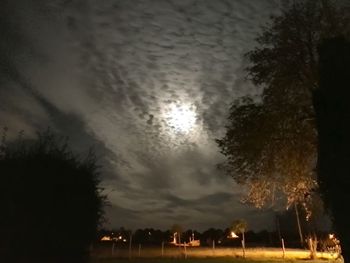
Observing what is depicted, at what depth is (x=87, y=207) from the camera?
1900 centimetres

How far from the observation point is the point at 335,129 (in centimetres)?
2094

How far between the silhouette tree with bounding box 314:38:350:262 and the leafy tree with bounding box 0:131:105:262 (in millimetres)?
10816

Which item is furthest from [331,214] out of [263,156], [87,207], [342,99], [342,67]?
[87,207]

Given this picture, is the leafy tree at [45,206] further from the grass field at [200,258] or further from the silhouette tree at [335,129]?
the grass field at [200,258]

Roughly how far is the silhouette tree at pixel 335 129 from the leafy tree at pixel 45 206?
35.5 feet

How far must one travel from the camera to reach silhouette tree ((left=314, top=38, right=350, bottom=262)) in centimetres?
2011

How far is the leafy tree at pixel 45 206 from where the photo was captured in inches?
579

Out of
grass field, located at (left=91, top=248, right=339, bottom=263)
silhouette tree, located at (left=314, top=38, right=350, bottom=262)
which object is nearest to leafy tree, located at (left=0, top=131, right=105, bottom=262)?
silhouette tree, located at (left=314, top=38, right=350, bottom=262)

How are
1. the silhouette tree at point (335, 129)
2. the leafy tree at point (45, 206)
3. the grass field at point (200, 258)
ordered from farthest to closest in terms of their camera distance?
the grass field at point (200, 258) < the silhouette tree at point (335, 129) < the leafy tree at point (45, 206)

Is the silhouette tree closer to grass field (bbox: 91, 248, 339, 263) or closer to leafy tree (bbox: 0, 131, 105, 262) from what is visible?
leafy tree (bbox: 0, 131, 105, 262)

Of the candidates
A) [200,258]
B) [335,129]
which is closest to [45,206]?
[335,129]

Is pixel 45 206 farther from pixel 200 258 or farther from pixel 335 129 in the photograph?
pixel 200 258

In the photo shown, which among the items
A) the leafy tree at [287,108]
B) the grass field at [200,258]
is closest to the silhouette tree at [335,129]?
the leafy tree at [287,108]

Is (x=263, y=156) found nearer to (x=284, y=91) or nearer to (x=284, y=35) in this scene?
(x=284, y=91)
